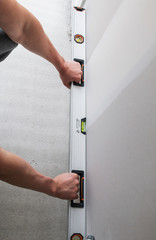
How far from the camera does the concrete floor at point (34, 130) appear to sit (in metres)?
1.36

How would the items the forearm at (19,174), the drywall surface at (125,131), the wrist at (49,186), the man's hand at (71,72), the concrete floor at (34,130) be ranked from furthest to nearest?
the concrete floor at (34,130), the man's hand at (71,72), the wrist at (49,186), the forearm at (19,174), the drywall surface at (125,131)

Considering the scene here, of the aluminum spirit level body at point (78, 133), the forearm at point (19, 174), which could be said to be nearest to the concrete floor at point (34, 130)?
the aluminum spirit level body at point (78, 133)

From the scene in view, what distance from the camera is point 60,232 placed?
1.38 metres

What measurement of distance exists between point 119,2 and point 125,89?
1.24 feet

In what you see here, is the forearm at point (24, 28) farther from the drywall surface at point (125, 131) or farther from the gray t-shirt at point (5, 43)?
the drywall surface at point (125, 131)

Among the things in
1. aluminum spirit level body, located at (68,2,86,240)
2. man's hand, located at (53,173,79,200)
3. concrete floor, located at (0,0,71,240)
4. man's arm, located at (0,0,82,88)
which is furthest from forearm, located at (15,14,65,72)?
man's hand, located at (53,173,79,200)

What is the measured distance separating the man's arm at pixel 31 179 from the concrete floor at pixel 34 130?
43 centimetres

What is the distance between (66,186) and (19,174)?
0.81 feet

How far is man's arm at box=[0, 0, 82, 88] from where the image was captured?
912 millimetres

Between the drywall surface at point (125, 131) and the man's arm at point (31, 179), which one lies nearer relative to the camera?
the drywall surface at point (125, 131)

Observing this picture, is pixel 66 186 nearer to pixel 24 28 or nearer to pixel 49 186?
pixel 49 186

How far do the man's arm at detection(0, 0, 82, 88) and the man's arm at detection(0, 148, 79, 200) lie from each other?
1.64 feet

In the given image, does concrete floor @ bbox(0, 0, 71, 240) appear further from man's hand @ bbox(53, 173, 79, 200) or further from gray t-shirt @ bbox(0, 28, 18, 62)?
gray t-shirt @ bbox(0, 28, 18, 62)

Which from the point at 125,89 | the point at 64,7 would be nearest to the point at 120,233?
the point at 125,89
